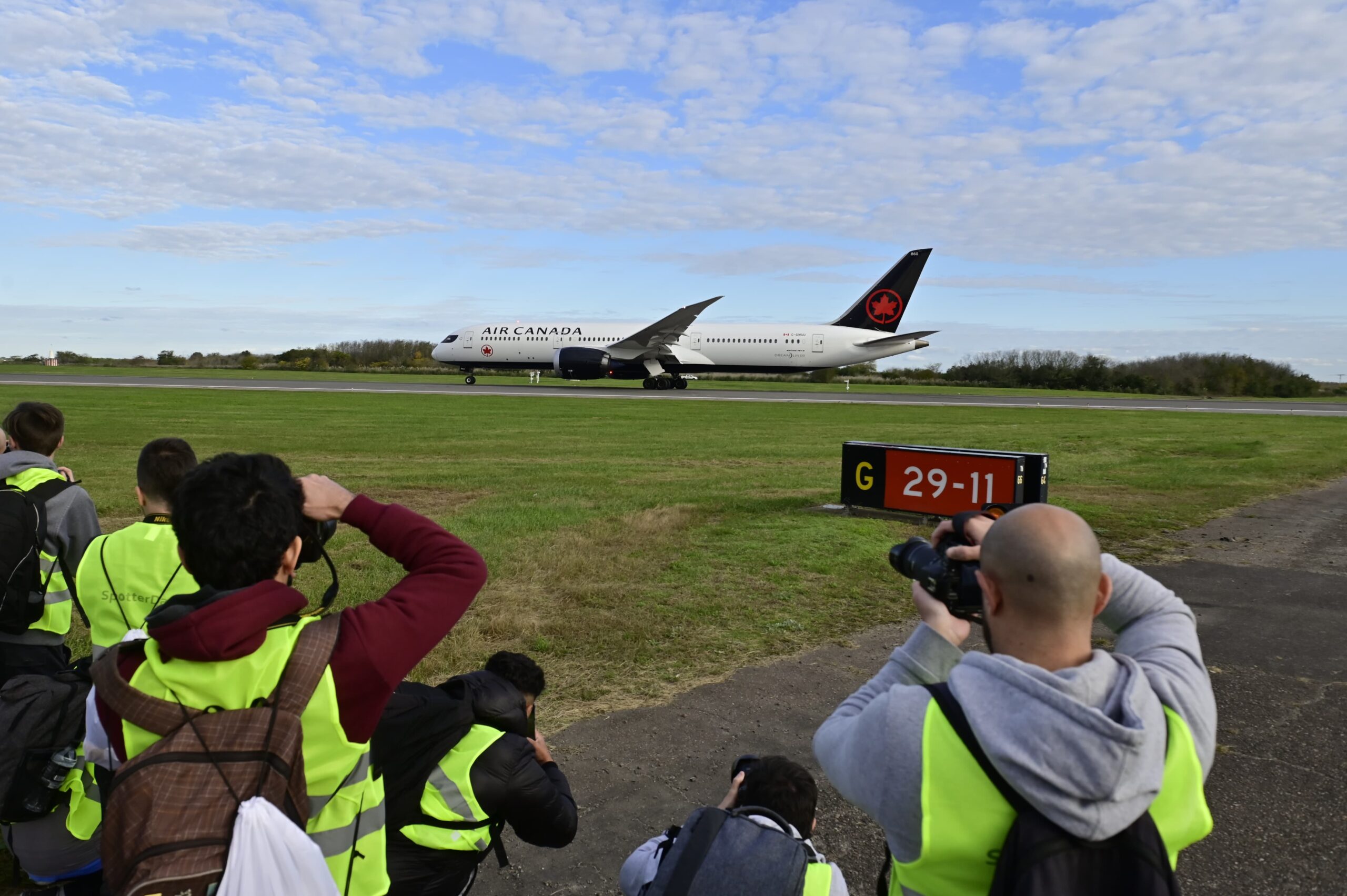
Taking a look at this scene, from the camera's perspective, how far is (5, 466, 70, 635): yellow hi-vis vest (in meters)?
3.84

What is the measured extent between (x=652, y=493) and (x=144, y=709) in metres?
11.7

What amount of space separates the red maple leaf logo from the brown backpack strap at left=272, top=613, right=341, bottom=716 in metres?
46.4

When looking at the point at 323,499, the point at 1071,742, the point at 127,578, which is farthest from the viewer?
the point at 127,578

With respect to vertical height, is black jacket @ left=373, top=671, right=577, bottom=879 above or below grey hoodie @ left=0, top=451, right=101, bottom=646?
below

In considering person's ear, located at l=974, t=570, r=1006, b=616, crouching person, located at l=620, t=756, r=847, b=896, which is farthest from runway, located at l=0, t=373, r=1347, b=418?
person's ear, located at l=974, t=570, r=1006, b=616

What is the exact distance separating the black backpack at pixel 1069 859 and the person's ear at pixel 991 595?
272 millimetres

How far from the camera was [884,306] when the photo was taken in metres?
46.3

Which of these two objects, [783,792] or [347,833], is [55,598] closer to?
[347,833]

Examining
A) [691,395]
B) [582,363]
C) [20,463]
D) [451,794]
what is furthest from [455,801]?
[582,363]

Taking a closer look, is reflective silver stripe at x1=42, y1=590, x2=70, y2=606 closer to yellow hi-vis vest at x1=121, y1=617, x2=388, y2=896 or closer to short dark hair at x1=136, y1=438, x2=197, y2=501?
short dark hair at x1=136, y1=438, x2=197, y2=501

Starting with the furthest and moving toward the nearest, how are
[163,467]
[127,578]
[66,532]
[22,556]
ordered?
1. [66,532]
2. [22,556]
3. [163,467]
4. [127,578]

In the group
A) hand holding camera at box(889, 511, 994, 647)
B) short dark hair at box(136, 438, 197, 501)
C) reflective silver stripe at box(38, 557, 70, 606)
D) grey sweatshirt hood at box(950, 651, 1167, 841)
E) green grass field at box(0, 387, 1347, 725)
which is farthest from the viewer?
green grass field at box(0, 387, 1347, 725)

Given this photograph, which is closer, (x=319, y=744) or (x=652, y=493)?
(x=319, y=744)

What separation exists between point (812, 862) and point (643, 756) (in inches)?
98.6
